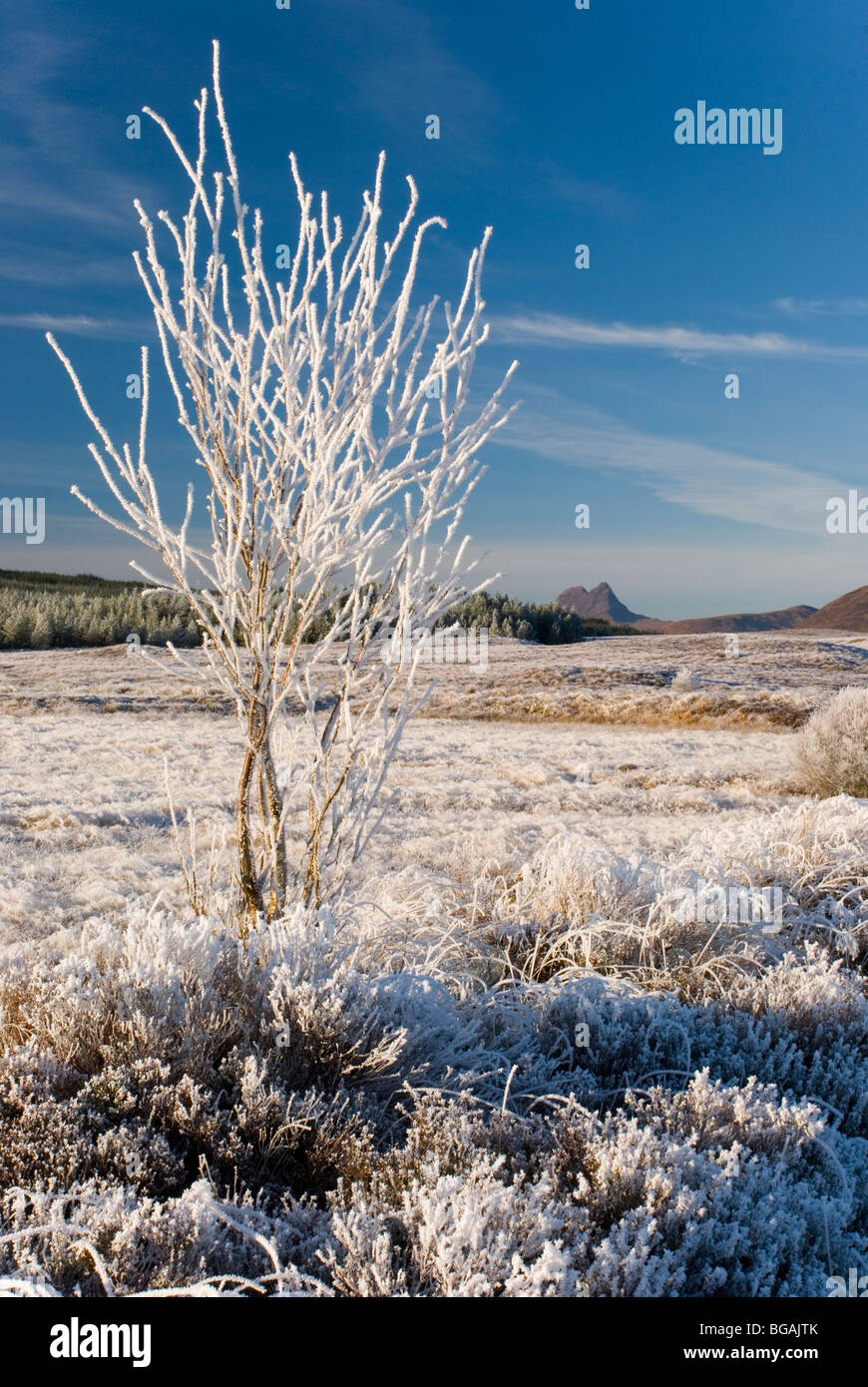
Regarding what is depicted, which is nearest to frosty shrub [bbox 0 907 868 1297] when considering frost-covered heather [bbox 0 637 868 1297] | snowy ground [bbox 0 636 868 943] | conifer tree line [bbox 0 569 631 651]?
frost-covered heather [bbox 0 637 868 1297]

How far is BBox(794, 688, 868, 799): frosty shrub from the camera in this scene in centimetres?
952

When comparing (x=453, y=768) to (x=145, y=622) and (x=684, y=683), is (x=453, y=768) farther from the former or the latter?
(x=145, y=622)

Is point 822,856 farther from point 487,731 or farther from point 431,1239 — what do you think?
point 487,731

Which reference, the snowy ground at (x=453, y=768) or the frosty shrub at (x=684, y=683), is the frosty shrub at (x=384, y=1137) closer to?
the snowy ground at (x=453, y=768)

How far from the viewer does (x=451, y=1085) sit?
2.76 meters

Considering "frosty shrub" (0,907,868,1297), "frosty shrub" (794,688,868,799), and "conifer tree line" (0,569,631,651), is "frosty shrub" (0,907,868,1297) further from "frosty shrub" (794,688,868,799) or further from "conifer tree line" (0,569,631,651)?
"conifer tree line" (0,569,631,651)

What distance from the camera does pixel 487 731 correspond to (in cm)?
1441

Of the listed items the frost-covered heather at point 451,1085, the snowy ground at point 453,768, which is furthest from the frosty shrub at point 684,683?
the frost-covered heather at point 451,1085

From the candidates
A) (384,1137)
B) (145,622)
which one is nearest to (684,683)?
(384,1137)

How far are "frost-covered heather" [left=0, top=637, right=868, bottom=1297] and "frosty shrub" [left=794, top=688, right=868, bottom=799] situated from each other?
3.81 m

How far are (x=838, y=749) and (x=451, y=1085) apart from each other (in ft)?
27.2
